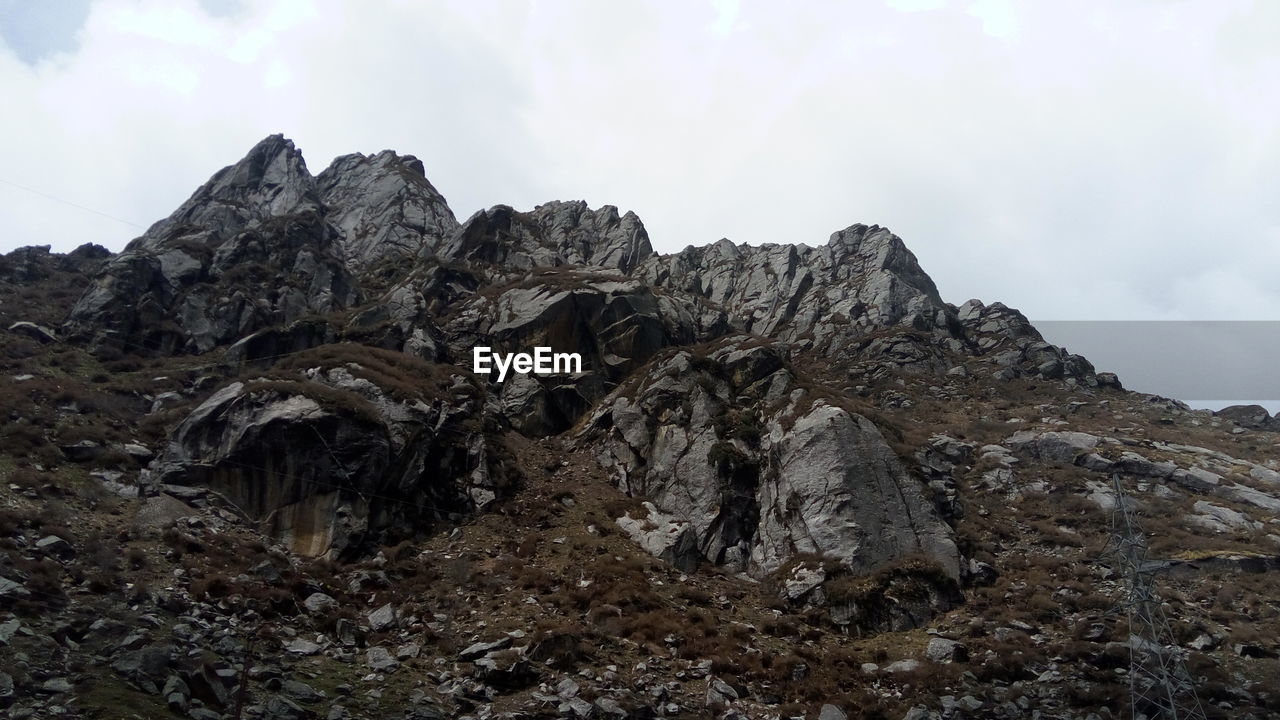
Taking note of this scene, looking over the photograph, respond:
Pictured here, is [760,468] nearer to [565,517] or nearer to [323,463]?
[565,517]

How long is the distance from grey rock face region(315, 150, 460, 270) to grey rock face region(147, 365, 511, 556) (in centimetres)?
4956

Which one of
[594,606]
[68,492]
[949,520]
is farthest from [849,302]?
[68,492]

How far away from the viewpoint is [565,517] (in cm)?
3697

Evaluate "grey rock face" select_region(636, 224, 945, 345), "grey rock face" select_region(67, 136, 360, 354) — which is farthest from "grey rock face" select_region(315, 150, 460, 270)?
"grey rock face" select_region(636, 224, 945, 345)

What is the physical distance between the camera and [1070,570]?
31.2m

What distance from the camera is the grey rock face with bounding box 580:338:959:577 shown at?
32.4 meters

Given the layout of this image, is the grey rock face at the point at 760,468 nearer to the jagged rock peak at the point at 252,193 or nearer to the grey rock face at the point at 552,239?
the grey rock face at the point at 552,239

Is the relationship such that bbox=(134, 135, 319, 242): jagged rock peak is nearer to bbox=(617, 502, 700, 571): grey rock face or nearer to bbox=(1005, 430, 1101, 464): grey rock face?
bbox=(617, 502, 700, 571): grey rock face

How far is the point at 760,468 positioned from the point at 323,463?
23414 millimetres

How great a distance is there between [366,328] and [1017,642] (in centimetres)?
4916

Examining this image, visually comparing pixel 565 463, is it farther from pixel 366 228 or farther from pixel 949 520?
pixel 366 228

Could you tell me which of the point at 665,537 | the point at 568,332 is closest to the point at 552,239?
the point at 568,332

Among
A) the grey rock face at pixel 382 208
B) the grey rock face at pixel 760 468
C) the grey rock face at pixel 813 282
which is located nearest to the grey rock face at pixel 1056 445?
the grey rock face at pixel 760 468

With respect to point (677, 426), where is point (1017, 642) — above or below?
below
